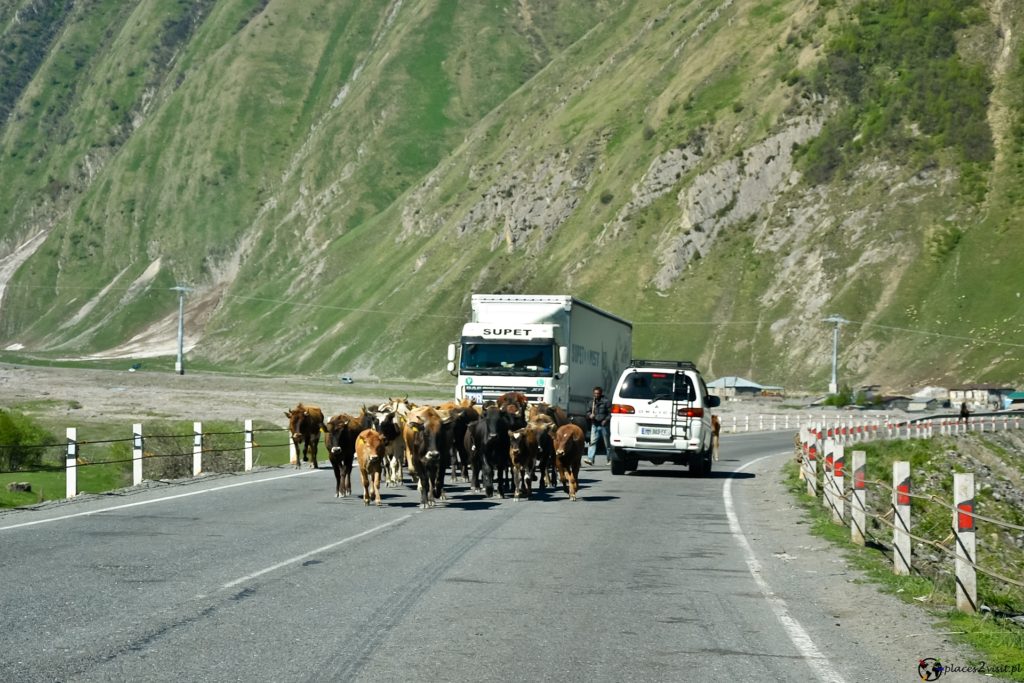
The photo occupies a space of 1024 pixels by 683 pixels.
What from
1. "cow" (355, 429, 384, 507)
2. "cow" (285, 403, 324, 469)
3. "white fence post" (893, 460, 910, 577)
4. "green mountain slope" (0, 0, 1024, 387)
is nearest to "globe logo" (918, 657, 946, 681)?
"white fence post" (893, 460, 910, 577)

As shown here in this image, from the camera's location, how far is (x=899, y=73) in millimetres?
108500

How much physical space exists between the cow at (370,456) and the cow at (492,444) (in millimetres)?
2324

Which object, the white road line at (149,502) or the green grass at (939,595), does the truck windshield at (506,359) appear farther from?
the green grass at (939,595)

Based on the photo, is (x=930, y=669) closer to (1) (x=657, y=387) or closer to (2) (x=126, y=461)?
(1) (x=657, y=387)

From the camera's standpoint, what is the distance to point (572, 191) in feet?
403

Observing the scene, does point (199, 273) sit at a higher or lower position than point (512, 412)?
higher

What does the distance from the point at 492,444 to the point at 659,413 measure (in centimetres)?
712

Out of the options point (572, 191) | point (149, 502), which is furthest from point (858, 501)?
point (572, 191)

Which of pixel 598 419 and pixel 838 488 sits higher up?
pixel 598 419

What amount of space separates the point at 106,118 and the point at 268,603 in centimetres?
19951

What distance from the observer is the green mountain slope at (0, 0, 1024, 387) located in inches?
3930

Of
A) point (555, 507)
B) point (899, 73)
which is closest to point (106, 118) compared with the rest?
point (899, 73)

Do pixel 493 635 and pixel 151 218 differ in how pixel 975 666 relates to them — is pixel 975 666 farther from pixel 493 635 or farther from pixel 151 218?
pixel 151 218

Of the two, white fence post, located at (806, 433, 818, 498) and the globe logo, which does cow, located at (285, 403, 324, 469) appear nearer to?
white fence post, located at (806, 433, 818, 498)
